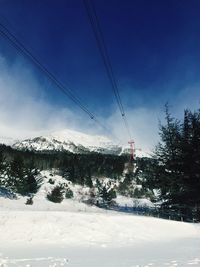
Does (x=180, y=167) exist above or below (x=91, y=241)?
above

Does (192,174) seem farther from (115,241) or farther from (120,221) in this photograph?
(115,241)

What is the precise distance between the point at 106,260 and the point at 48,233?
7.33 m

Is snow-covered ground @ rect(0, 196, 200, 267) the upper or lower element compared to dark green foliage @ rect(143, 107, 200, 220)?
lower

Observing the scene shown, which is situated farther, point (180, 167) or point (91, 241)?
point (180, 167)

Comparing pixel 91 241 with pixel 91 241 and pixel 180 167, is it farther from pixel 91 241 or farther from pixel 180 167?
pixel 180 167

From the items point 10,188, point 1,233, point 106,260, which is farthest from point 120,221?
point 10,188

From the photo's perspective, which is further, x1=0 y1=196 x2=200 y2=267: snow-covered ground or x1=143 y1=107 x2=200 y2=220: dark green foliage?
→ x1=143 y1=107 x2=200 y2=220: dark green foliage

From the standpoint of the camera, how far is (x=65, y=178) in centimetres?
11500

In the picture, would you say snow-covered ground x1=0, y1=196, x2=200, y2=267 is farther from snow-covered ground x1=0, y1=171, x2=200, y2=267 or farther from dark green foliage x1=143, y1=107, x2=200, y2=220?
dark green foliage x1=143, y1=107, x2=200, y2=220

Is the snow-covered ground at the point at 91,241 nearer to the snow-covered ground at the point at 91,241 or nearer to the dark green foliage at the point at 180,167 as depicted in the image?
the snow-covered ground at the point at 91,241

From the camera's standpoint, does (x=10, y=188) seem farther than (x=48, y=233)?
Yes

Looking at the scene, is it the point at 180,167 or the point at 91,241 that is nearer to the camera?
the point at 91,241

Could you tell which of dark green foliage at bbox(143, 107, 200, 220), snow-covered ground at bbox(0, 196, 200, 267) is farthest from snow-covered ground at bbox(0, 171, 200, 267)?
dark green foliage at bbox(143, 107, 200, 220)

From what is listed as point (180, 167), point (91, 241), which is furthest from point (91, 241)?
point (180, 167)
